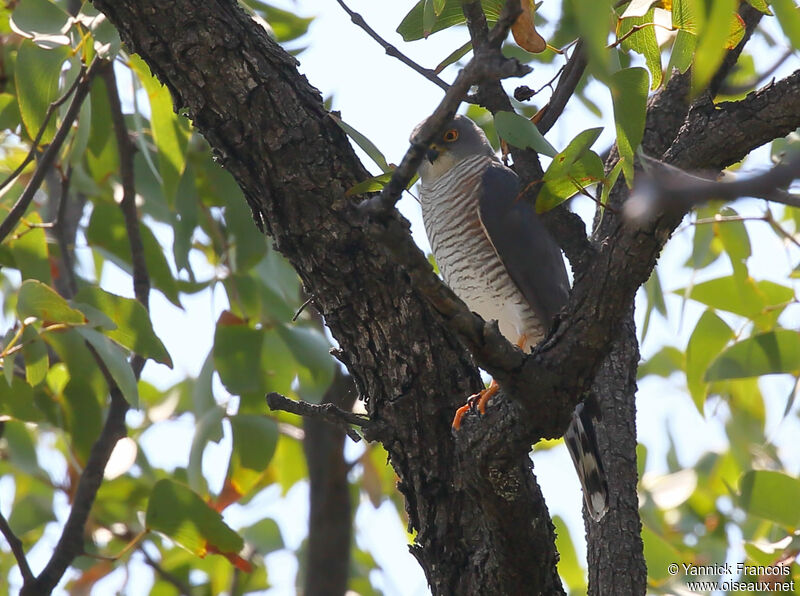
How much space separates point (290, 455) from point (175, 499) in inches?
81.5

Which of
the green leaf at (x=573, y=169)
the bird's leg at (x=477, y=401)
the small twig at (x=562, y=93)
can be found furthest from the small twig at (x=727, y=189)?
the small twig at (x=562, y=93)

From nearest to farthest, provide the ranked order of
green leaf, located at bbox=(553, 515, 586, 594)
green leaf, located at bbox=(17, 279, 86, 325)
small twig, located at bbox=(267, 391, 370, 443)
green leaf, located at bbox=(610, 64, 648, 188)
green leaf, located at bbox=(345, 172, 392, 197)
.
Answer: green leaf, located at bbox=(610, 64, 648, 188), green leaf, located at bbox=(345, 172, 392, 197), small twig, located at bbox=(267, 391, 370, 443), green leaf, located at bbox=(17, 279, 86, 325), green leaf, located at bbox=(553, 515, 586, 594)

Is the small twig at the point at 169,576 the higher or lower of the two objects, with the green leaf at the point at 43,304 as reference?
lower

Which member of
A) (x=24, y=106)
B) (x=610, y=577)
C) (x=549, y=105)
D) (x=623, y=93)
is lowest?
(x=610, y=577)

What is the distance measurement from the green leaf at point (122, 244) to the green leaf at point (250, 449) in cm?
60

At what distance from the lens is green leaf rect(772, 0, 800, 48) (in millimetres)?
1286

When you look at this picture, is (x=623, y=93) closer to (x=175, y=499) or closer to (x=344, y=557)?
(x=175, y=499)

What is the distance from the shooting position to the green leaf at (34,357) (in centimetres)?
276

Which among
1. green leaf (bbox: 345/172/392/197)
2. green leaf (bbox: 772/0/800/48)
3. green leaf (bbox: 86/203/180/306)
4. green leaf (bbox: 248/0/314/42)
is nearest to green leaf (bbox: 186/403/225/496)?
green leaf (bbox: 86/203/180/306)

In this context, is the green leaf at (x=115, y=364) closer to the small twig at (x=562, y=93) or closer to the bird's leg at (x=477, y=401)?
the bird's leg at (x=477, y=401)

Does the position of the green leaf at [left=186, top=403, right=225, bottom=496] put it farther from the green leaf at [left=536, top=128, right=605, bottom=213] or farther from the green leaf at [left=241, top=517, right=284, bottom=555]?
the green leaf at [left=536, top=128, right=605, bottom=213]

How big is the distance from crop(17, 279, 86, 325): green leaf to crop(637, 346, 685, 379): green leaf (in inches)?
136

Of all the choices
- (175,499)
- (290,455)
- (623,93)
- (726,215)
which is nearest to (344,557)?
(290,455)

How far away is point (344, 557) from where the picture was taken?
423 cm
